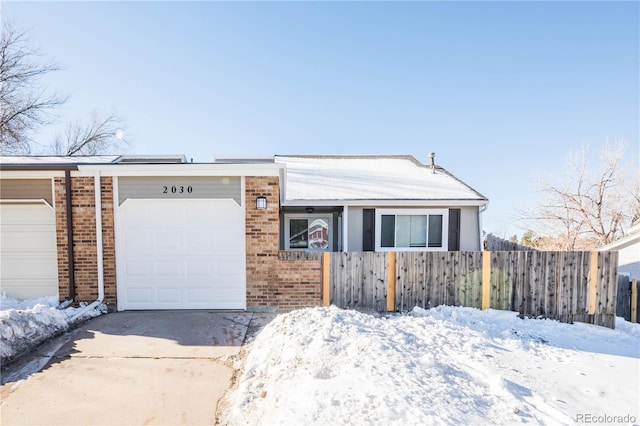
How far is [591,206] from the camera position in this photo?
15586 millimetres

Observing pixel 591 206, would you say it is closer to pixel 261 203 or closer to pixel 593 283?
pixel 593 283

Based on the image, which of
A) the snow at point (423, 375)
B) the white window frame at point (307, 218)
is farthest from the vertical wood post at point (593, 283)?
the white window frame at point (307, 218)

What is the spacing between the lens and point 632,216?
1475 cm

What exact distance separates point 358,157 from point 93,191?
1004 centimetres

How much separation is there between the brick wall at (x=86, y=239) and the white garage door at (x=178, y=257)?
22cm

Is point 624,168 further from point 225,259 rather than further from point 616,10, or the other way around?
point 225,259

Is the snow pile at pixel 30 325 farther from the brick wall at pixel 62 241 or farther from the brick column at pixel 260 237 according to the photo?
the brick column at pixel 260 237

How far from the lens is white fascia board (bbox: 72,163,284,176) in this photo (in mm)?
5844

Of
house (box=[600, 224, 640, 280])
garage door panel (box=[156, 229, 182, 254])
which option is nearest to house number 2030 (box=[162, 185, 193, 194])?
garage door panel (box=[156, 229, 182, 254])

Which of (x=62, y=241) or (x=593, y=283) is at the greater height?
(x=62, y=241)

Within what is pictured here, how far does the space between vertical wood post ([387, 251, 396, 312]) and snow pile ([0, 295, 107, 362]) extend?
6010 millimetres

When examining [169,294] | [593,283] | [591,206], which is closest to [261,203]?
[169,294]

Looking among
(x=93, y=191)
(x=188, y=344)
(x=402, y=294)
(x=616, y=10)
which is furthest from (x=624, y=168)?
(x=93, y=191)

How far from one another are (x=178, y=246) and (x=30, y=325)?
8.02ft
